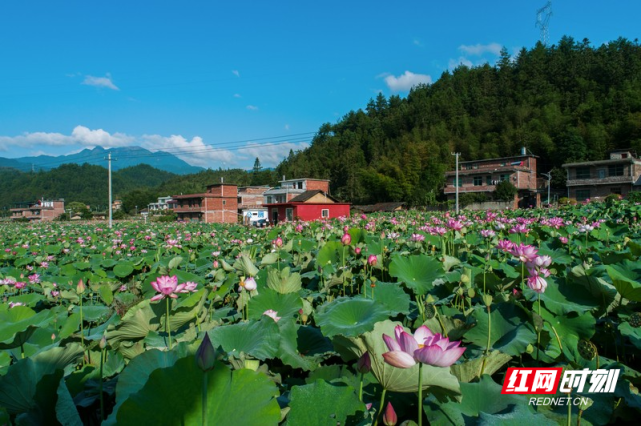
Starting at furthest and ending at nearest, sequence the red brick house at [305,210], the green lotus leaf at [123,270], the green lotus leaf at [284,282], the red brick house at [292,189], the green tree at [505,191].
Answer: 1. the red brick house at [292,189]
2. the green tree at [505,191]
3. the red brick house at [305,210]
4. the green lotus leaf at [123,270]
5. the green lotus leaf at [284,282]

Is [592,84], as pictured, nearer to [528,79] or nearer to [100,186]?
[528,79]

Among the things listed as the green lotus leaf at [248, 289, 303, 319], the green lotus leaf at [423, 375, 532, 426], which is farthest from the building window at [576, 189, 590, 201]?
the green lotus leaf at [423, 375, 532, 426]

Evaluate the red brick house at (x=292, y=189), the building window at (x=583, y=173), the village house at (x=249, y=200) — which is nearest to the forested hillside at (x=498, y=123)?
the building window at (x=583, y=173)

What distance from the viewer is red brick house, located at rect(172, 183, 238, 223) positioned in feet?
147

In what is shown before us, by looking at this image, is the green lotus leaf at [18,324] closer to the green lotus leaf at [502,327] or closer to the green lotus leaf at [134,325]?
the green lotus leaf at [134,325]

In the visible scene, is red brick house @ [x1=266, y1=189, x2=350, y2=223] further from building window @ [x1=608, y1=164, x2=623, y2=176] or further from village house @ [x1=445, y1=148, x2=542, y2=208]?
building window @ [x1=608, y1=164, x2=623, y2=176]

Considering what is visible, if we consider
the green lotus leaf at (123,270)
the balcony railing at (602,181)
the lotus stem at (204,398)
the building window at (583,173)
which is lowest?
the green lotus leaf at (123,270)

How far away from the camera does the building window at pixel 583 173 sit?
1380 inches

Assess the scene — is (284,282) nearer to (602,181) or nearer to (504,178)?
(602,181)

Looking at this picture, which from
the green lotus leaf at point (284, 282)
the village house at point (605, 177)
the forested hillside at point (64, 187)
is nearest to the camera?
the green lotus leaf at point (284, 282)

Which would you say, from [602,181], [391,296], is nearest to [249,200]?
[602,181]

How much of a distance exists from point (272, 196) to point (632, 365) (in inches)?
1710

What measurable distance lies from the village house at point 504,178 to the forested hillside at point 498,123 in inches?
93.3

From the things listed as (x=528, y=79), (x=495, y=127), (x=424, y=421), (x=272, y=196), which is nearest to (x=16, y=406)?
(x=424, y=421)
